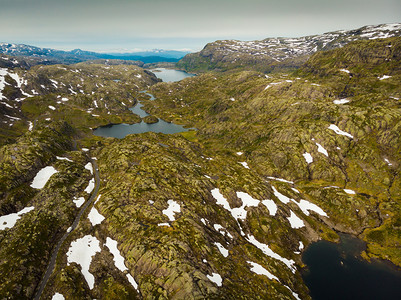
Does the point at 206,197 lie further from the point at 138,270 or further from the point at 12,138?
the point at 12,138

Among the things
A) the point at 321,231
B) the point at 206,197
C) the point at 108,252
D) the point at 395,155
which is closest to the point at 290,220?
the point at 321,231

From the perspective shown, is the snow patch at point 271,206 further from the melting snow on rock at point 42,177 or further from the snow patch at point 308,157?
the melting snow on rock at point 42,177

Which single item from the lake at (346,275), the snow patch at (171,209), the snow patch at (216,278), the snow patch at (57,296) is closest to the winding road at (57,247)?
the snow patch at (57,296)

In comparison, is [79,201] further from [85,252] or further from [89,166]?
[89,166]

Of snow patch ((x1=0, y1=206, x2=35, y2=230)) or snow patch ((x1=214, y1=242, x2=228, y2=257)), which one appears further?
snow patch ((x1=214, y1=242, x2=228, y2=257))

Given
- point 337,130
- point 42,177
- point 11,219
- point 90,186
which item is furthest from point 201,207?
point 337,130

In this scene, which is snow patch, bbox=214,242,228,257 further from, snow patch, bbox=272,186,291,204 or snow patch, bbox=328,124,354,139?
snow patch, bbox=328,124,354,139

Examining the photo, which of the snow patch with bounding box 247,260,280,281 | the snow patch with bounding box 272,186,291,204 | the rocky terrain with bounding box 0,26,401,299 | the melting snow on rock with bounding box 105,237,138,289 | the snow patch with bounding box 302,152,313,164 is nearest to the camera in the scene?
the rocky terrain with bounding box 0,26,401,299

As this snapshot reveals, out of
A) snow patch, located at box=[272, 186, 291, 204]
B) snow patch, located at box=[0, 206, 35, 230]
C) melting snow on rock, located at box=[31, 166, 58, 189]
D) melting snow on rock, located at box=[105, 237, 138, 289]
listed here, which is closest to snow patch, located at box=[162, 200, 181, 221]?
melting snow on rock, located at box=[105, 237, 138, 289]
